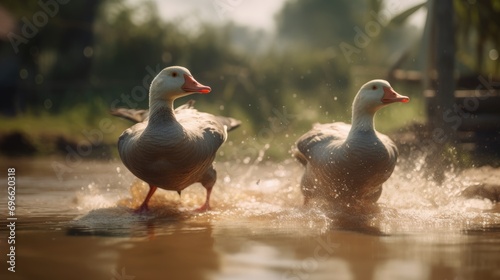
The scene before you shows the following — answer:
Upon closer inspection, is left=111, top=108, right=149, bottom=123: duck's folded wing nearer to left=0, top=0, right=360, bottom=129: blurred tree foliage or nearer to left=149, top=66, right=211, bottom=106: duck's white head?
left=149, top=66, right=211, bottom=106: duck's white head

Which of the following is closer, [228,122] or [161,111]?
[161,111]

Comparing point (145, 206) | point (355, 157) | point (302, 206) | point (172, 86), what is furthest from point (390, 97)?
point (145, 206)

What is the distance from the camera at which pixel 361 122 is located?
6.51 meters

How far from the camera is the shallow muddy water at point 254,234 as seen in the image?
404cm

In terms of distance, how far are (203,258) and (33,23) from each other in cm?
1445

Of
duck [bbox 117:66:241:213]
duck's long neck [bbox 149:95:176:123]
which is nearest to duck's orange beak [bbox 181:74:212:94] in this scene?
duck [bbox 117:66:241:213]

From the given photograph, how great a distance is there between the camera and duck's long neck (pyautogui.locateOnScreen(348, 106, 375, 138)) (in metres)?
6.45

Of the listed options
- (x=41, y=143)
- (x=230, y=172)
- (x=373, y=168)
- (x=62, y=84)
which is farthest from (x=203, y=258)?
(x=62, y=84)

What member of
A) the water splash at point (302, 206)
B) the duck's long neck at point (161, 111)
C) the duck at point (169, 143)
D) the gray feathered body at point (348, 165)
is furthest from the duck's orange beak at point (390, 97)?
the duck's long neck at point (161, 111)

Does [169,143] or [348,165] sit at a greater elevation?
[169,143]

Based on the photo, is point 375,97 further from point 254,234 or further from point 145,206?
point 145,206

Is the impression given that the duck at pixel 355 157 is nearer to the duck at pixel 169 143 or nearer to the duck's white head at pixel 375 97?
the duck's white head at pixel 375 97

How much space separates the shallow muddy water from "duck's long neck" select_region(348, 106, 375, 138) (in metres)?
0.77

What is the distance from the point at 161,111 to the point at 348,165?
1747mm
